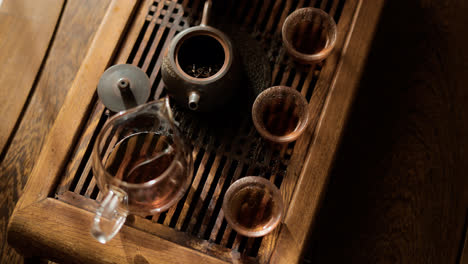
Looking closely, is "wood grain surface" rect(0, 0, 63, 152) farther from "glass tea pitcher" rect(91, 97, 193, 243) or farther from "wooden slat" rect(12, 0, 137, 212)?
"glass tea pitcher" rect(91, 97, 193, 243)

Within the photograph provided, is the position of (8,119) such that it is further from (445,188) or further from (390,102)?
(445,188)

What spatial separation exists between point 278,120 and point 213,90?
0.61 ft

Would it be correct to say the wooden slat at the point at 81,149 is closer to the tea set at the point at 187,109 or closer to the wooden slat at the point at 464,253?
the tea set at the point at 187,109

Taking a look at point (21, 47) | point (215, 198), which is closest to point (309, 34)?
point (215, 198)

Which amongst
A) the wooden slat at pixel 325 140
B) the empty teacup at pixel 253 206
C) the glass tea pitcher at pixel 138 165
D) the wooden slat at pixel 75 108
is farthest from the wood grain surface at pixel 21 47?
the wooden slat at pixel 325 140

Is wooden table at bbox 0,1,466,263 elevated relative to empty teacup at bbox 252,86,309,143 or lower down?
lower down

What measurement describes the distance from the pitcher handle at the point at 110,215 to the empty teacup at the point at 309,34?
1.69ft

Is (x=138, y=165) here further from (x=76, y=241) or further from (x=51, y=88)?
(x=51, y=88)

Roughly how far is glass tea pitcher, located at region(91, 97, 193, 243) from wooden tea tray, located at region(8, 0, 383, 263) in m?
0.08

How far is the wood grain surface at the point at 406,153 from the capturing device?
1127 mm

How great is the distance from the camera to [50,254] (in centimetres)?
87

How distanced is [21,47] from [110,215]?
0.80 metres

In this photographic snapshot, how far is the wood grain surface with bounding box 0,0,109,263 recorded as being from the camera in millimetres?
1184

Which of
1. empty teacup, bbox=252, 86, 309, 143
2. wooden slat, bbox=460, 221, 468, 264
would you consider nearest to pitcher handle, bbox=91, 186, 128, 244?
empty teacup, bbox=252, 86, 309, 143
